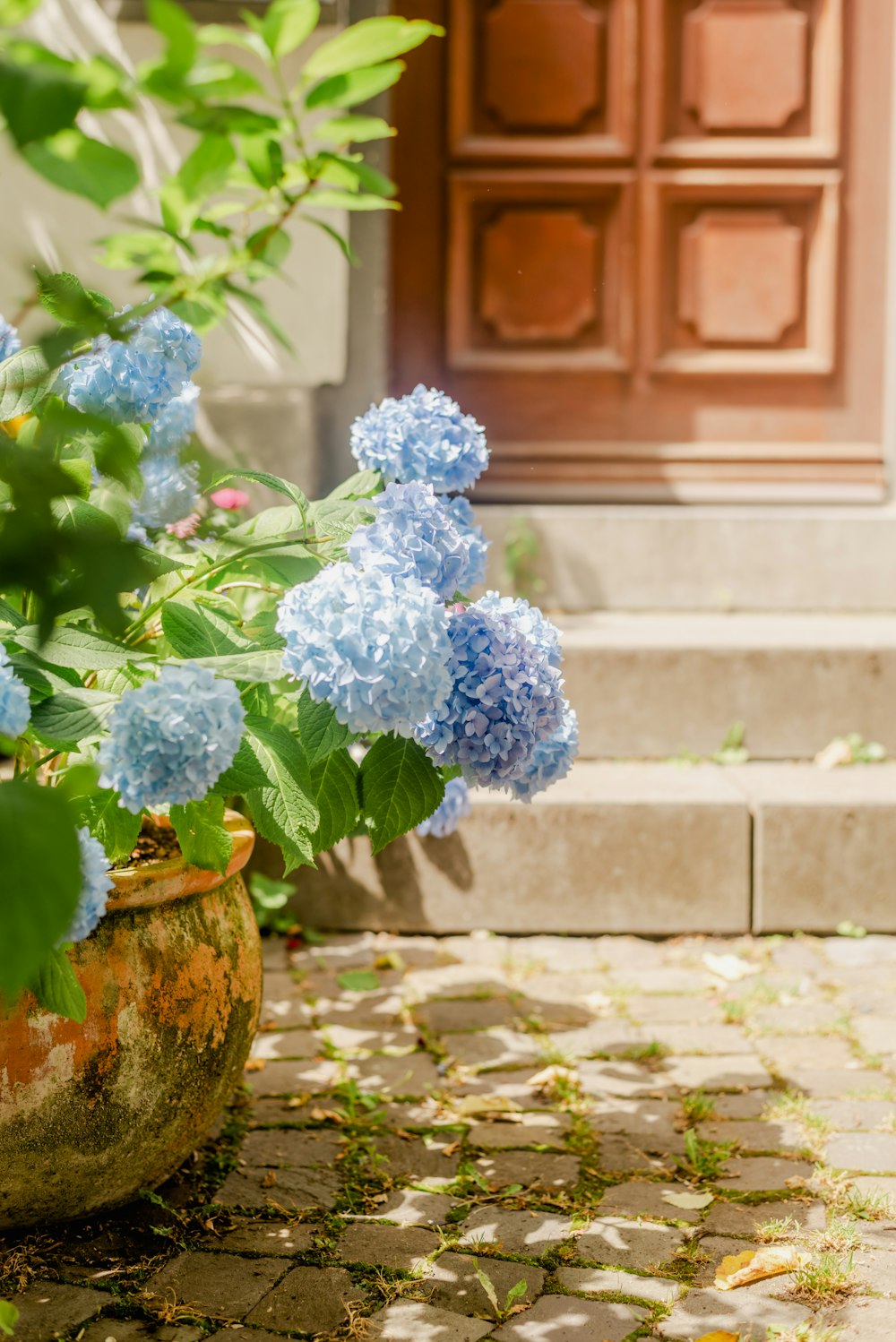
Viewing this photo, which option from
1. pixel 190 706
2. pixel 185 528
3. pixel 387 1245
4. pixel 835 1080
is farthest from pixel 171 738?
pixel 835 1080

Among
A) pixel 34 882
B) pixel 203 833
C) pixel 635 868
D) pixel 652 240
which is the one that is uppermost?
pixel 652 240

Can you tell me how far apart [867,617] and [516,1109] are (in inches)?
85.1

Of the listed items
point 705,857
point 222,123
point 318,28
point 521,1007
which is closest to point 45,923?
point 222,123

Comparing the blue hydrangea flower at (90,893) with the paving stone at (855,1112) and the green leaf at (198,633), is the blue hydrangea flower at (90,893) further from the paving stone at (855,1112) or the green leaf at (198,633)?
the paving stone at (855,1112)

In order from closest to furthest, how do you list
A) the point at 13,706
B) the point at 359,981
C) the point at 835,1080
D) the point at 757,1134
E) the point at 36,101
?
the point at 36,101 → the point at 13,706 → the point at 757,1134 → the point at 835,1080 → the point at 359,981

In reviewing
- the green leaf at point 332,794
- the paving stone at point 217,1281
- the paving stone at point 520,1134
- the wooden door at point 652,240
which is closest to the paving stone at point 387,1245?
the paving stone at point 217,1281

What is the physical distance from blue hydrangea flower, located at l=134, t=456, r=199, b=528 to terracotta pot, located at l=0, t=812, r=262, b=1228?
50 cm

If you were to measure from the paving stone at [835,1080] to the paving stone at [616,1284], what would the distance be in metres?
0.73

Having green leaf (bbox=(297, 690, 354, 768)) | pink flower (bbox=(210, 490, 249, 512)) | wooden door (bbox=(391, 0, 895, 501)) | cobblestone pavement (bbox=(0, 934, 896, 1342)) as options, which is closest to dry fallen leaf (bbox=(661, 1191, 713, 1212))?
cobblestone pavement (bbox=(0, 934, 896, 1342))

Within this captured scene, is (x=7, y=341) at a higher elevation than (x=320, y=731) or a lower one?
higher

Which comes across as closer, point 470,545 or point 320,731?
point 320,731

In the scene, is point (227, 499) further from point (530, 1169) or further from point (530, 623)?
point (530, 1169)

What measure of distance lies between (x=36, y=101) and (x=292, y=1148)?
1.94m

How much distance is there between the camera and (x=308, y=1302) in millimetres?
1844
